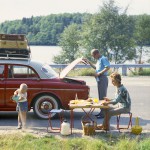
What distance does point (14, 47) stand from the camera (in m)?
12.4

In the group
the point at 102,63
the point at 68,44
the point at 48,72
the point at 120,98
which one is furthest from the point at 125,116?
the point at 68,44

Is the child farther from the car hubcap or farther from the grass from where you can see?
the car hubcap

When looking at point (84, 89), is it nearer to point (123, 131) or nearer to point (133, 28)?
point (123, 131)

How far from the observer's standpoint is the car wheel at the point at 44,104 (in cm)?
1177

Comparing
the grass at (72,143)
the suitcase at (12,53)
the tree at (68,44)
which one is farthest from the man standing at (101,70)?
the tree at (68,44)

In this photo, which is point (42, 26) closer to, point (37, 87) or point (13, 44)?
point (13, 44)

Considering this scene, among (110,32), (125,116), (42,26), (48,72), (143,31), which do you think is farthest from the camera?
(42,26)

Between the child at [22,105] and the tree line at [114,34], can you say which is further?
the tree line at [114,34]

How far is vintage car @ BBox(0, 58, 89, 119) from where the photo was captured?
1161cm

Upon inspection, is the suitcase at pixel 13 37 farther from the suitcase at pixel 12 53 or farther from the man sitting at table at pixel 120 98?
the man sitting at table at pixel 120 98

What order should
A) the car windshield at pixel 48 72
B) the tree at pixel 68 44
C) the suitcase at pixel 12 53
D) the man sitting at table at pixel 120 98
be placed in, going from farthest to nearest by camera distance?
the tree at pixel 68 44 < the suitcase at pixel 12 53 < the car windshield at pixel 48 72 < the man sitting at table at pixel 120 98

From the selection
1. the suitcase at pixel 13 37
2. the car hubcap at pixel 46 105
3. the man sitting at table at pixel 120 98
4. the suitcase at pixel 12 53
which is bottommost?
the car hubcap at pixel 46 105

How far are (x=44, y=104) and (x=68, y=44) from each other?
62287mm

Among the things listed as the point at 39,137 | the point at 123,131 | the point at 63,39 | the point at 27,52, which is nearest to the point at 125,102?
the point at 123,131
